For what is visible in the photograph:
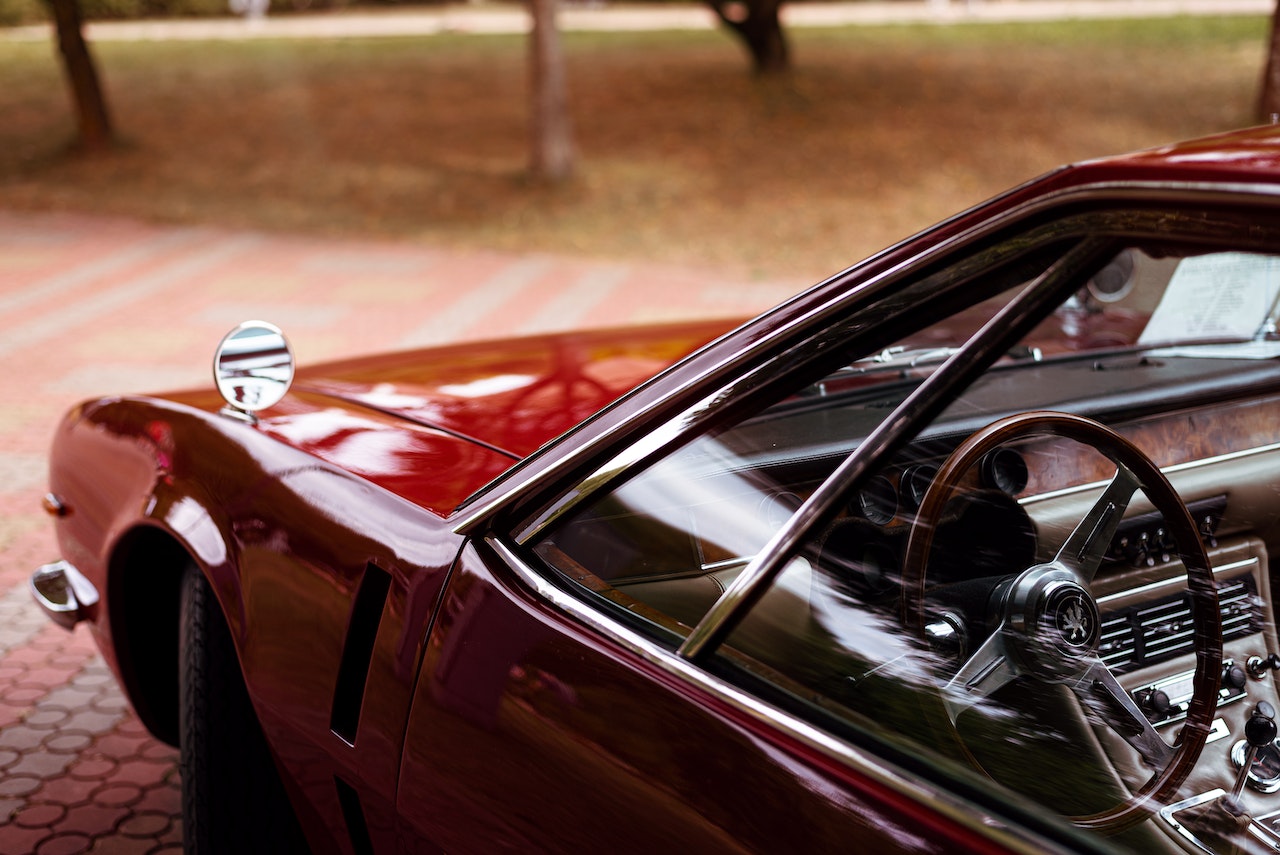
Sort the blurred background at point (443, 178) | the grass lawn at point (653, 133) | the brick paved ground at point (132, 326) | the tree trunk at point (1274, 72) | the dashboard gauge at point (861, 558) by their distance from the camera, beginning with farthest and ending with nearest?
the grass lawn at point (653, 133), the tree trunk at point (1274, 72), the blurred background at point (443, 178), the brick paved ground at point (132, 326), the dashboard gauge at point (861, 558)

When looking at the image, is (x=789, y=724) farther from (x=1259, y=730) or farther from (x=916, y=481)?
(x=1259, y=730)

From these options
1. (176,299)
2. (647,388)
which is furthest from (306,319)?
(647,388)

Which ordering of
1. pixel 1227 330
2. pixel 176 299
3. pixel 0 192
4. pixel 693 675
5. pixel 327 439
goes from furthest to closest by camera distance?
1. pixel 0 192
2. pixel 176 299
3. pixel 1227 330
4. pixel 327 439
5. pixel 693 675

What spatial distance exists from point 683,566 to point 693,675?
0.26m

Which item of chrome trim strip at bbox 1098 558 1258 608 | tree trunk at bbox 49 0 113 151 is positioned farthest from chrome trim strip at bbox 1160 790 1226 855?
tree trunk at bbox 49 0 113 151

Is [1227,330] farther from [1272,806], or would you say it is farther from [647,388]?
[647,388]

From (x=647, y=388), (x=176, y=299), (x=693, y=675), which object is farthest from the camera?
(x=176, y=299)

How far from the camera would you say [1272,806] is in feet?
5.31

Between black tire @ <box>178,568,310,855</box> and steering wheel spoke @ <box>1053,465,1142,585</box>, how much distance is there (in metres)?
1.45

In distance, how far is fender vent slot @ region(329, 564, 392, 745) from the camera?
1793mm

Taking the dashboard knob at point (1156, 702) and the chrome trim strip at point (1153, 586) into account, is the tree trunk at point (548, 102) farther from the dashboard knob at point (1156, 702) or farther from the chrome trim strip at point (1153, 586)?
the dashboard knob at point (1156, 702)

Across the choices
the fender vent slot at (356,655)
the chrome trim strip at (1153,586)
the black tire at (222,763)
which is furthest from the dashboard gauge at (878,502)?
the black tire at (222,763)

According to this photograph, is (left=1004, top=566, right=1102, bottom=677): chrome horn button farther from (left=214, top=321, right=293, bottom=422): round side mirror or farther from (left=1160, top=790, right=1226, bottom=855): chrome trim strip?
(left=214, top=321, right=293, bottom=422): round side mirror

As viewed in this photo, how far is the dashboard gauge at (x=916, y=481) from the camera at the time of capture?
1633 millimetres
